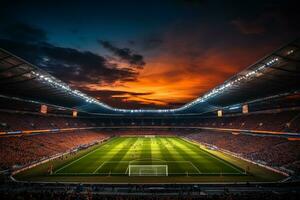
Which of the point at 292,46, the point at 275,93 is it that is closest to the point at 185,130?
the point at 275,93

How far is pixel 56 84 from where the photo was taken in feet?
126

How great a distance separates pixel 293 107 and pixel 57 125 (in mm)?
53472

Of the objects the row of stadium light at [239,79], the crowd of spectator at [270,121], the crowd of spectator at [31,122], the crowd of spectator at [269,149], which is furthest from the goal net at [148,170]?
the crowd of spectator at [31,122]

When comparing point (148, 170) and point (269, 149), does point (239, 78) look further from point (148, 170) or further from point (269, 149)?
point (148, 170)

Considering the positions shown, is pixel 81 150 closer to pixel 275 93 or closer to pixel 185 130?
pixel 275 93

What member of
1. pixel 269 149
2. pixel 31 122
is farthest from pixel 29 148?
pixel 269 149

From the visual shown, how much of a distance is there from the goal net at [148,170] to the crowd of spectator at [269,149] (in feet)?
46.9

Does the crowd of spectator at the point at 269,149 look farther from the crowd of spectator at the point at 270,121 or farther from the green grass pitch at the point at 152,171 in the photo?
the green grass pitch at the point at 152,171

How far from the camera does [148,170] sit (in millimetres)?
32812

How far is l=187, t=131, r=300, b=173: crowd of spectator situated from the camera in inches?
1237

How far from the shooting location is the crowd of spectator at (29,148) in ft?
109

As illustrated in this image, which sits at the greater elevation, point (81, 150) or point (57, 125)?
point (57, 125)

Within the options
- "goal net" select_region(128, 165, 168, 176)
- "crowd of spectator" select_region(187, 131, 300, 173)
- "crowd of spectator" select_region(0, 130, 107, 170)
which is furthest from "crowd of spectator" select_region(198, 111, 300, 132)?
"crowd of spectator" select_region(0, 130, 107, 170)

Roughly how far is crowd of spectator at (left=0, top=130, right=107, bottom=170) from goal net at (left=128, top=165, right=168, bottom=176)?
1480cm
